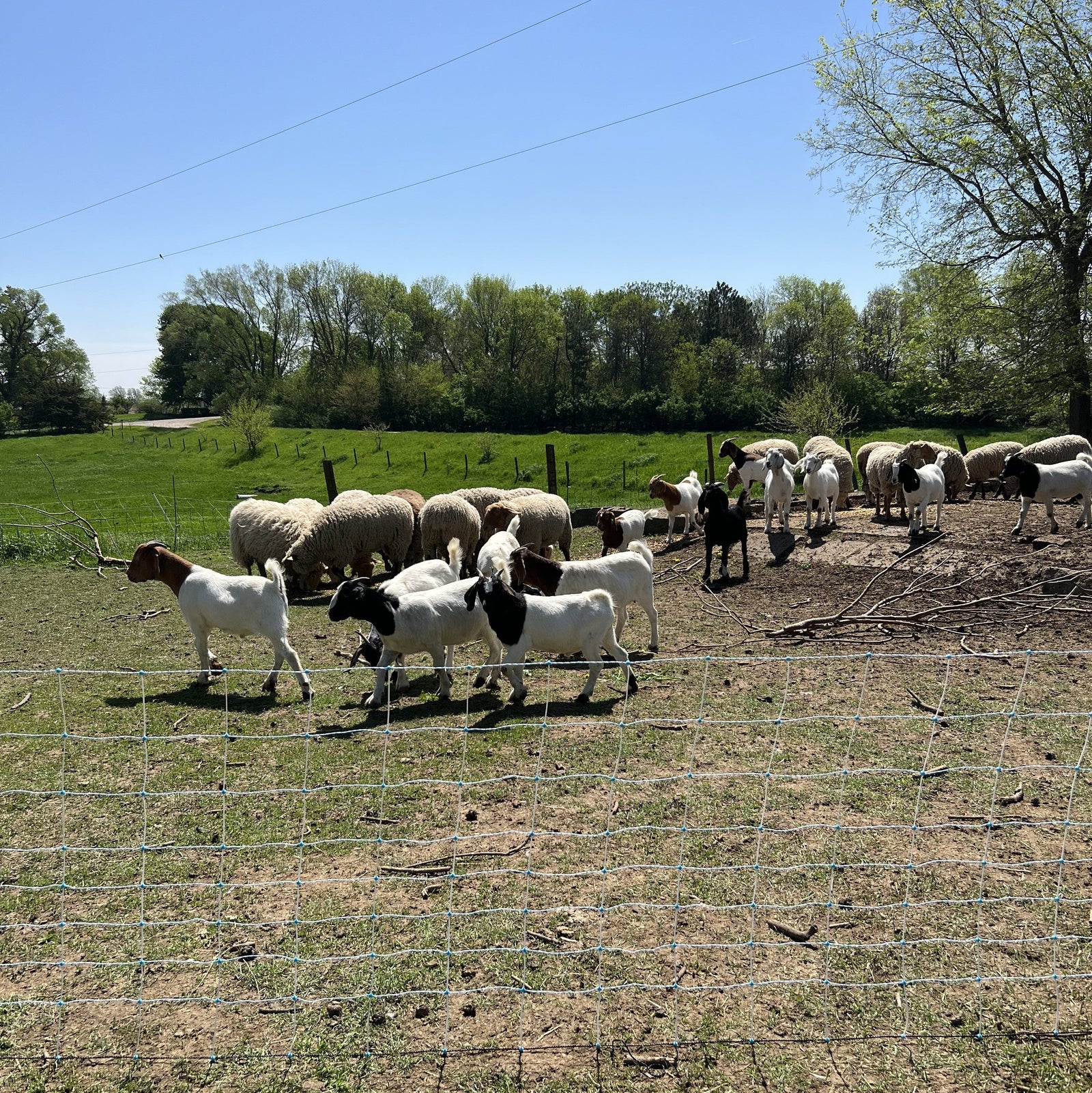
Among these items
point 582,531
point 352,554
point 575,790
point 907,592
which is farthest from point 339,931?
point 582,531

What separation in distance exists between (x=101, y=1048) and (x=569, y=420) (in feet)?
168

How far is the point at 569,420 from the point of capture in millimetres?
53781

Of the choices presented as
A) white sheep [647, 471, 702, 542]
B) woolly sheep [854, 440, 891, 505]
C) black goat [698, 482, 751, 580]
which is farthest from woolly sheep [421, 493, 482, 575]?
woolly sheep [854, 440, 891, 505]

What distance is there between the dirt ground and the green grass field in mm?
23399

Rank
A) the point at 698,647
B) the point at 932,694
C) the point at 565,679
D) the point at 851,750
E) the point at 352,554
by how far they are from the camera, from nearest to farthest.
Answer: the point at 851,750, the point at 932,694, the point at 565,679, the point at 698,647, the point at 352,554

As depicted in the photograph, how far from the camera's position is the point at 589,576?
9.79m

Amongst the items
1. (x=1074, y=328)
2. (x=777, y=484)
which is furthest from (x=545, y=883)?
(x=1074, y=328)

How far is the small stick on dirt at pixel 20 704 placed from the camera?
8391mm

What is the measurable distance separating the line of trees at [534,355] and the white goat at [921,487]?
47.8 ft

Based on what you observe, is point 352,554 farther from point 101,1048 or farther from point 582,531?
point 101,1048

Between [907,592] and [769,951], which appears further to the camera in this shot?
[907,592]

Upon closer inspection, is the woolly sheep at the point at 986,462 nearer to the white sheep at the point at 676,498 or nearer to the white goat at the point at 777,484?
the white goat at the point at 777,484

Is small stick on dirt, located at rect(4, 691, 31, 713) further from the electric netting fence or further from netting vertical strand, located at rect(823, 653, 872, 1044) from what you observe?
netting vertical strand, located at rect(823, 653, 872, 1044)

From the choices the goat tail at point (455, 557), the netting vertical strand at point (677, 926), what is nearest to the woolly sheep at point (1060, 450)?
the goat tail at point (455, 557)
